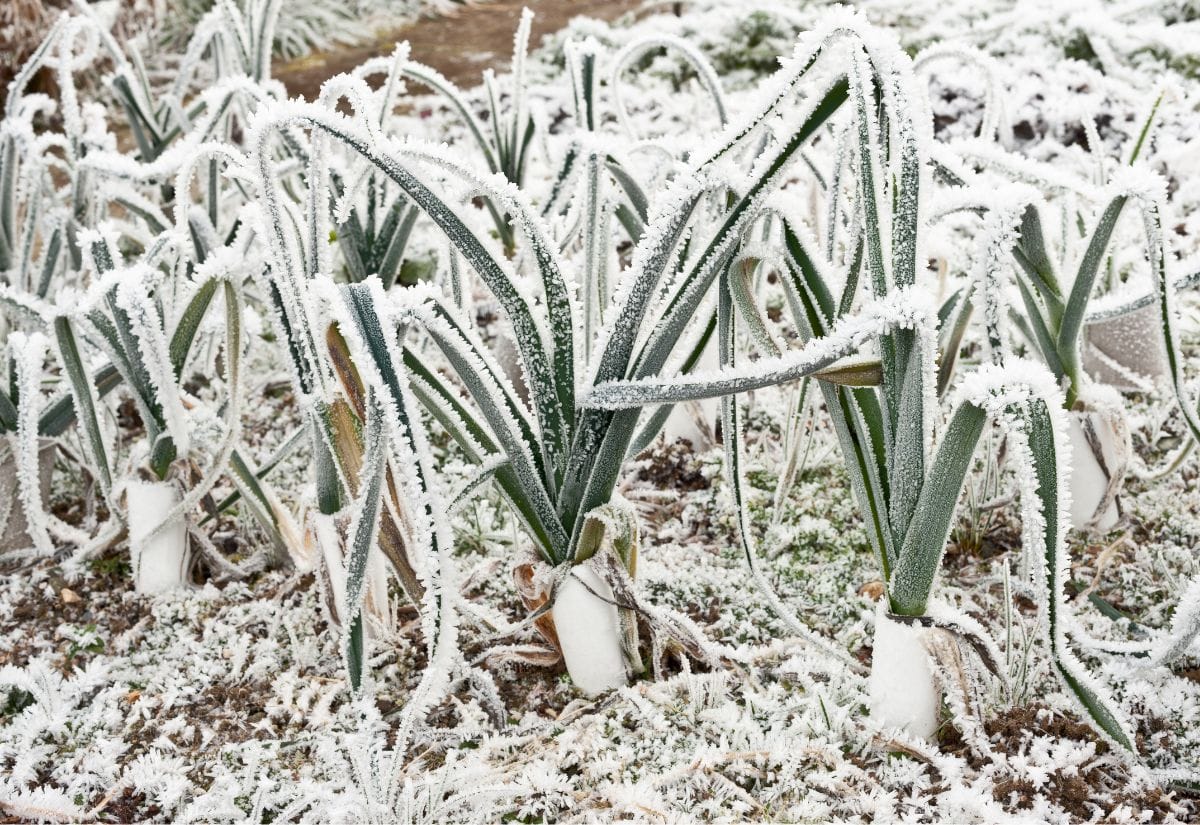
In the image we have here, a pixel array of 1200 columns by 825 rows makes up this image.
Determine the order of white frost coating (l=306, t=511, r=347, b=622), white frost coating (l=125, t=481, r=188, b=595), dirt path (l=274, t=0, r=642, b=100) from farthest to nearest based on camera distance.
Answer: dirt path (l=274, t=0, r=642, b=100) → white frost coating (l=125, t=481, r=188, b=595) → white frost coating (l=306, t=511, r=347, b=622)

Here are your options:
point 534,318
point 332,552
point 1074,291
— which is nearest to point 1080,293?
point 1074,291

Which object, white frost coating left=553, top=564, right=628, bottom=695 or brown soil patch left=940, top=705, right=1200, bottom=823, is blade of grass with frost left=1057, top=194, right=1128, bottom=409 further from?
white frost coating left=553, top=564, right=628, bottom=695

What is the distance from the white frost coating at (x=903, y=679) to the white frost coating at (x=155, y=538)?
1149 mm

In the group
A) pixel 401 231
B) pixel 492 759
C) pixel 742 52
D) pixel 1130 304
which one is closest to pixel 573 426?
pixel 492 759

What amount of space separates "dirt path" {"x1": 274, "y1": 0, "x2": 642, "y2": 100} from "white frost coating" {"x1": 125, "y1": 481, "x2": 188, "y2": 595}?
377cm

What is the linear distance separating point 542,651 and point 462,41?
556 centimetres

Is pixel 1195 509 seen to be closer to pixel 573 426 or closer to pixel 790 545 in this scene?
pixel 790 545

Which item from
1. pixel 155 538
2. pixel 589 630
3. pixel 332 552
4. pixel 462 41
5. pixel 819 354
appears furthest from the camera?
pixel 462 41

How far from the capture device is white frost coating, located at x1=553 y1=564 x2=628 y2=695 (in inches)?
50.2

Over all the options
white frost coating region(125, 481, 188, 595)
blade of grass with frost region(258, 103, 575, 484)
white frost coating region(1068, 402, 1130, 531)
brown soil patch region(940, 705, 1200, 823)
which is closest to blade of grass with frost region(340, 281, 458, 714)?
blade of grass with frost region(258, 103, 575, 484)

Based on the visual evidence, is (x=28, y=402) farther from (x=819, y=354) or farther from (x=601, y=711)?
(x=819, y=354)

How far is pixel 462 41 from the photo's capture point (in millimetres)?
6195

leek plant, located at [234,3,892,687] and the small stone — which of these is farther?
the small stone

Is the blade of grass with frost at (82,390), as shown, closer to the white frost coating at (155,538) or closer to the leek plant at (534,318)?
the white frost coating at (155,538)
